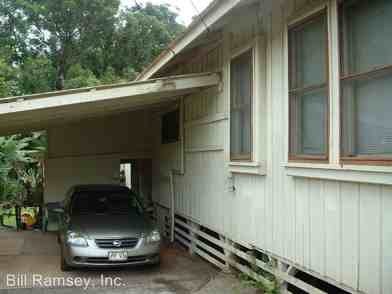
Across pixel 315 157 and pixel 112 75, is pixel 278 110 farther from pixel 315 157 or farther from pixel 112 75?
pixel 112 75

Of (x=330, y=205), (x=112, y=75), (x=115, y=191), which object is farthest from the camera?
(x=112, y=75)

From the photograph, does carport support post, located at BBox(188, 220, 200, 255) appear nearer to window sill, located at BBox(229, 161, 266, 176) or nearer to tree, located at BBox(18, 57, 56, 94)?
window sill, located at BBox(229, 161, 266, 176)

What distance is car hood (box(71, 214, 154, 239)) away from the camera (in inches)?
318

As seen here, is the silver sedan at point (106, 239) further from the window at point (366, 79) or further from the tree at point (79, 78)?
the tree at point (79, 78)

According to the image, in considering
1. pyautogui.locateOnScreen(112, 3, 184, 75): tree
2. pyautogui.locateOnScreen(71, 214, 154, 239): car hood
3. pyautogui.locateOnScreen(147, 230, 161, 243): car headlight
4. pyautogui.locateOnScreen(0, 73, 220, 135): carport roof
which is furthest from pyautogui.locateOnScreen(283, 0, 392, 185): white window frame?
pyautogui.locateOnScreen(112, 3, 184, 75): tree

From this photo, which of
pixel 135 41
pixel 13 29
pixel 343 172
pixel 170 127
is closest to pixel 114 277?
pixel 343 172

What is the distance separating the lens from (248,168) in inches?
253

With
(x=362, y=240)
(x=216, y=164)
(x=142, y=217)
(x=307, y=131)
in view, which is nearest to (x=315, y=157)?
(x=307, y=131)

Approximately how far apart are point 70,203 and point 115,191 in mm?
998

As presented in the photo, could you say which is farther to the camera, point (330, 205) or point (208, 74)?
point (208, 74)

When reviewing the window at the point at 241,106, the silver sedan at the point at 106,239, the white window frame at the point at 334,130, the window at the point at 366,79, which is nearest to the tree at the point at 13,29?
the silver sedan at the point at 106,239

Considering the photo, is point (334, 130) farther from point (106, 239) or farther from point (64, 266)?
point (64, 266)

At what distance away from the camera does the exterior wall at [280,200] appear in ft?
13.4

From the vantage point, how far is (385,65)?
3939mm
